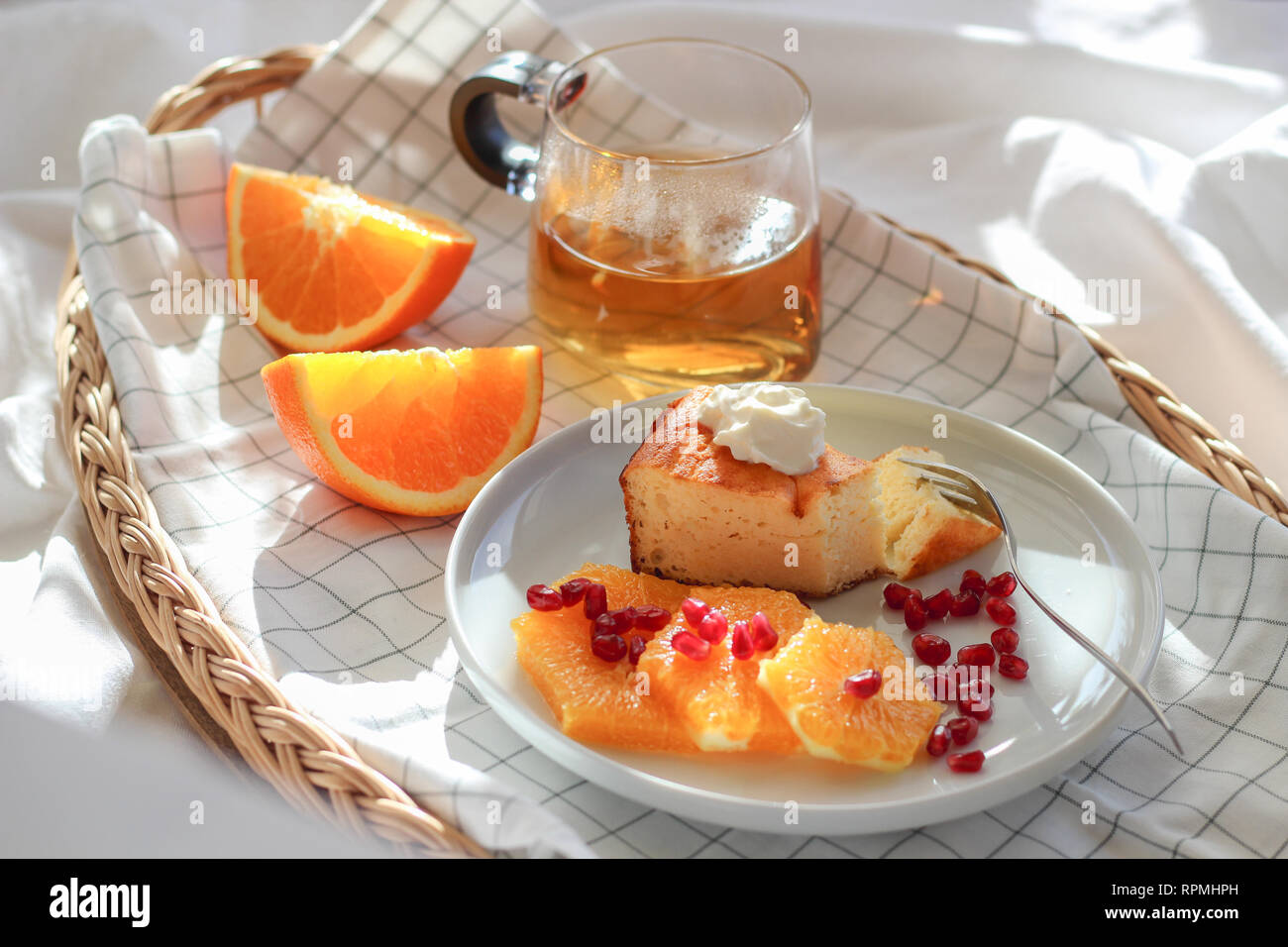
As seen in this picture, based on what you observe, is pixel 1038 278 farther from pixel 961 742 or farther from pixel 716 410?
pixel 961 742

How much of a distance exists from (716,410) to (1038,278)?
3.83 ft

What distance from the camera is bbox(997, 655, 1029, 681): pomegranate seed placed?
170 cm

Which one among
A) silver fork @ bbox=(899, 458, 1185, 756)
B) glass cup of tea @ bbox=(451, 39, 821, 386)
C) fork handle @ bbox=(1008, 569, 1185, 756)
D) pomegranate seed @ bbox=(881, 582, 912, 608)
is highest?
glass cup of tea @ bbox=(451, 39, 821, 386)

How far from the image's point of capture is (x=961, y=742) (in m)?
1.59

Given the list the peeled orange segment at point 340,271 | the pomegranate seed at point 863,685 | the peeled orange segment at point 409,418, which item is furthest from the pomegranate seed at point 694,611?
the peeled orange segment at point 340,271

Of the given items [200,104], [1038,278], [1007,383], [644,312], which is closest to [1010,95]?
[1038,278]

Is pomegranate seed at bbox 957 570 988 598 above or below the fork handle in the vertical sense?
below

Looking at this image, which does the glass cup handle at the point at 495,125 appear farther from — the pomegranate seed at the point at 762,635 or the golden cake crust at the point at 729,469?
the pomegranate seed at the point at 762,635

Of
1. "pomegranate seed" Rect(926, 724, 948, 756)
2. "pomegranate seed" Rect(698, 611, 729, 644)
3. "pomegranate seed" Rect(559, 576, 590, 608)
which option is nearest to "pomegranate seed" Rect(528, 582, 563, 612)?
"pomegranate seed" Rect(559, 576, 590, 608)

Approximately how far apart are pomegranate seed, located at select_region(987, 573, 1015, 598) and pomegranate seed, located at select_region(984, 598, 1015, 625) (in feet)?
0.12

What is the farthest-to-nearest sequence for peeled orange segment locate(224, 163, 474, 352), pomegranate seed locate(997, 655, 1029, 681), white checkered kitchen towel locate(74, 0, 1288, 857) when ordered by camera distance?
peeled orange segment locate(224, 163, 474, 352) → pomegranate seed locate(997, 655, 1029, 681) → white checkered kitchen towel locate(74, 0, 1288, 857)

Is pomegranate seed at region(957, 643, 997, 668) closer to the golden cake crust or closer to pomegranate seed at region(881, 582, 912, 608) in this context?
pomegranate seed at region(881, 582, 912, 608)

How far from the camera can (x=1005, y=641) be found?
1.74 metres
